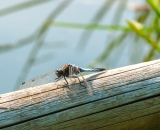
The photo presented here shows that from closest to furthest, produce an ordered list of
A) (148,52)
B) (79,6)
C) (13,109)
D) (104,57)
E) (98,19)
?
(13,109)
(104,57)
(148,52)
(98,19)
(79,6)

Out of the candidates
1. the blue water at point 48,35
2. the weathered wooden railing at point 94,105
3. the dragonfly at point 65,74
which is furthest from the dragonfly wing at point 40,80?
the blue water at point 48,35

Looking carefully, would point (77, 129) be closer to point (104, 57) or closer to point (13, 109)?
point (13, 109)

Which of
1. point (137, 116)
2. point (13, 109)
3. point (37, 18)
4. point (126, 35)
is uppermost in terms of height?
point (37, 18)

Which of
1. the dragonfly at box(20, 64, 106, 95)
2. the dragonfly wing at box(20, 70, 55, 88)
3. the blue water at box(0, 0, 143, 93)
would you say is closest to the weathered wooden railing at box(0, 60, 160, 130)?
the dragonfly at box(20, 64, 106, 95)

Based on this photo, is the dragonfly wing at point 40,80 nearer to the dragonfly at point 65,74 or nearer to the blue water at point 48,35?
the dragonfly at point 65,74

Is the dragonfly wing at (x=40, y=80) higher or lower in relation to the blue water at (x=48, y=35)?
lower

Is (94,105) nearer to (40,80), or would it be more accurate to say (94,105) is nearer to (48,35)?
(40,80)

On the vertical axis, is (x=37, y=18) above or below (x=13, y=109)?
above

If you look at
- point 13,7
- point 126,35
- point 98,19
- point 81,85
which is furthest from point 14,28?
point 81,85
